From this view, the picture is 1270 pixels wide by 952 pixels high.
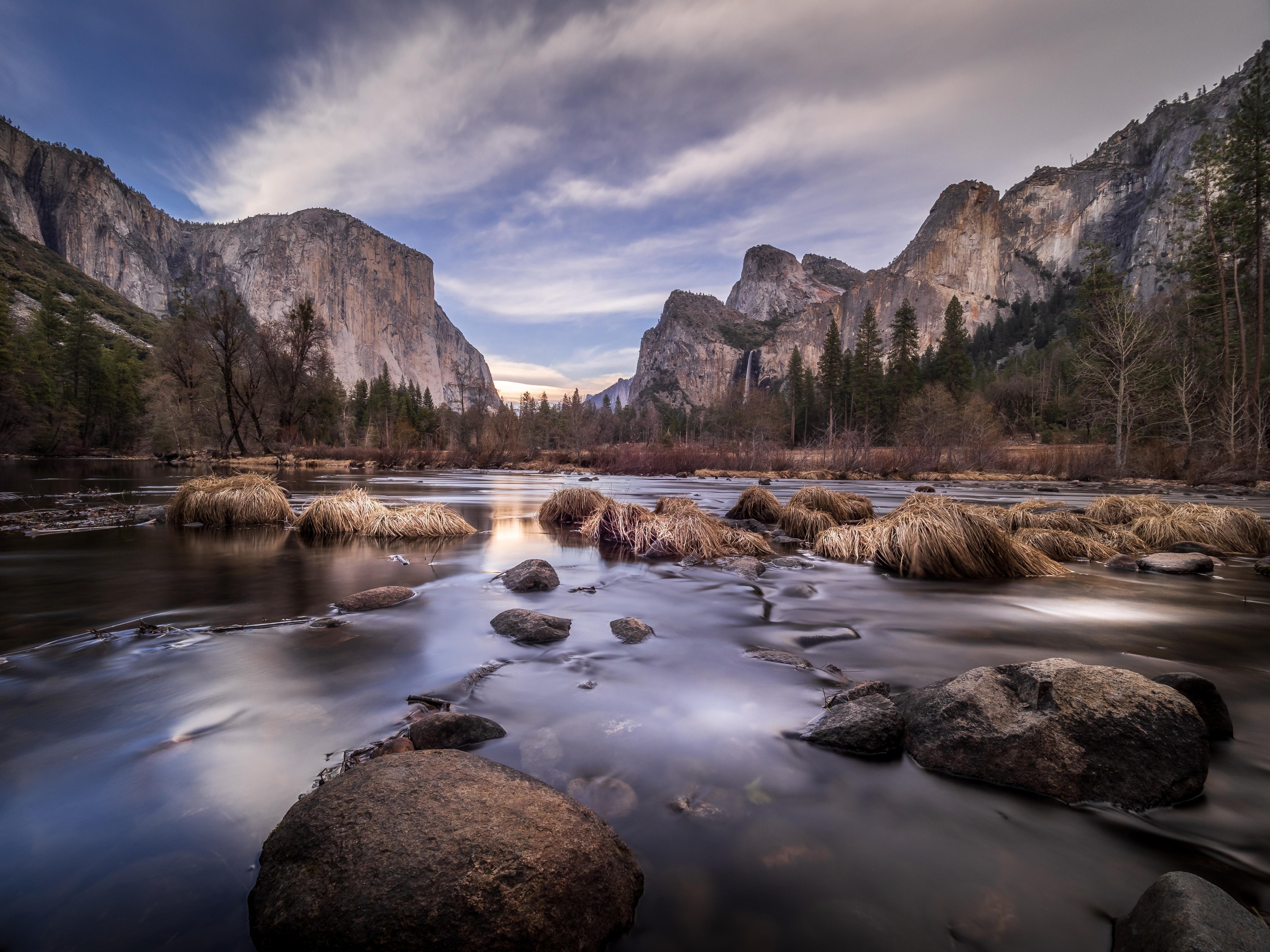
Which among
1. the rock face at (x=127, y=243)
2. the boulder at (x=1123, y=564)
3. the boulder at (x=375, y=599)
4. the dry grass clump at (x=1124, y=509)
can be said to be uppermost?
the rock face at (x=127, y=243)

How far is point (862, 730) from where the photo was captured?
3.08 meters

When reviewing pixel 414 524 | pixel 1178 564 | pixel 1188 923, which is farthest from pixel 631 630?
pixel 1178 564

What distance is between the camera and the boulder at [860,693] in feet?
11.6

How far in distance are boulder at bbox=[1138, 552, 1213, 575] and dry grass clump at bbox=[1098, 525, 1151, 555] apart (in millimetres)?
932

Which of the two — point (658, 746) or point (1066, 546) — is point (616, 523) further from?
point (1066, 546)

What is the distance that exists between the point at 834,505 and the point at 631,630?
8101 millimetres

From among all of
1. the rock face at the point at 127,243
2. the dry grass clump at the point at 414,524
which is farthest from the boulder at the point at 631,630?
the rock face at the point at 127,243

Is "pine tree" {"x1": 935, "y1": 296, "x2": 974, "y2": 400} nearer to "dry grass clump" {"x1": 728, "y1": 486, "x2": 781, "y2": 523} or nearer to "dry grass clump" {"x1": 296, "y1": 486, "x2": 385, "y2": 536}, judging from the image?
"dry grass clump" {"x1": 728, "y1": 486, "x2": 781, "y2": 523}

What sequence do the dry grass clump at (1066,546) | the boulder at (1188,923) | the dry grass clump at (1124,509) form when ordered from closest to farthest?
the boulder at (1188,923) < the dry grass clump at (1066,546) < the dry grass clump at (1124,509)

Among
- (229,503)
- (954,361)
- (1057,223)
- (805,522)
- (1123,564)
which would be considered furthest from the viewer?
(1057,223)

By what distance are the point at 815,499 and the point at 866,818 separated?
9.99 meters

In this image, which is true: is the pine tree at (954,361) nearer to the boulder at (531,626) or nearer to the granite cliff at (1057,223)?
the granite cliff at (1057,223)

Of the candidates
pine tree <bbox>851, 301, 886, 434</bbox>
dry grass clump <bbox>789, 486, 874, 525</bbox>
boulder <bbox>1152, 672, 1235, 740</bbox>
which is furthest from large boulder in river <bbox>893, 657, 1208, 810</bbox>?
pine tree <bbox>851, 301, 886, 434</bbox>

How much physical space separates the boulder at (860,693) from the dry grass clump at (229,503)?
1264cm
